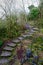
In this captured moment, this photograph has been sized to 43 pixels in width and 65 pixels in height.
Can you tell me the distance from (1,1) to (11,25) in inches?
61.0

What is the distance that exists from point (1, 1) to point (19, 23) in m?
1.50

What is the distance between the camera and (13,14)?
8555 millimetres

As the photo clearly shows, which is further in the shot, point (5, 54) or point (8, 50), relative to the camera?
point (8, 50)

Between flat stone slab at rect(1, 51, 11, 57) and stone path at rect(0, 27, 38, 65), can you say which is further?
flat stone slab at rect(1, 51, 11, 57)

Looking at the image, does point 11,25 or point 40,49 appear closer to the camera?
point 40,49

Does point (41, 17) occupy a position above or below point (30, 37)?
above

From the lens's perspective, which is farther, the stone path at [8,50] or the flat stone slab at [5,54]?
the flat stone slab at [5,54]

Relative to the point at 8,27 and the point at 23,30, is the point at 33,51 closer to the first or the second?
the point at 8,27

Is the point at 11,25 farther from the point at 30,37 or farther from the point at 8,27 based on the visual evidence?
the point at 30,37

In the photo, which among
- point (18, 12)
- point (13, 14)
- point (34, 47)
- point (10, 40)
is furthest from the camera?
point (18, 12)

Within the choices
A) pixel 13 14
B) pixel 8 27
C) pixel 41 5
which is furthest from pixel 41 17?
pixel 8 27

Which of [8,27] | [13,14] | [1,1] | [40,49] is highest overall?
[1,1]

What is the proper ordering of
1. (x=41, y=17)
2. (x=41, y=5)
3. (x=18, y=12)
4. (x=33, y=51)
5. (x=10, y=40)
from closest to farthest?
(x=33, y=51) < (x=10, y=40) < (x=18, y=12) < (x=41, y=17) < (x=41, y=5)

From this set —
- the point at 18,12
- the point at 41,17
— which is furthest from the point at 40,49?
the point at 41,17
